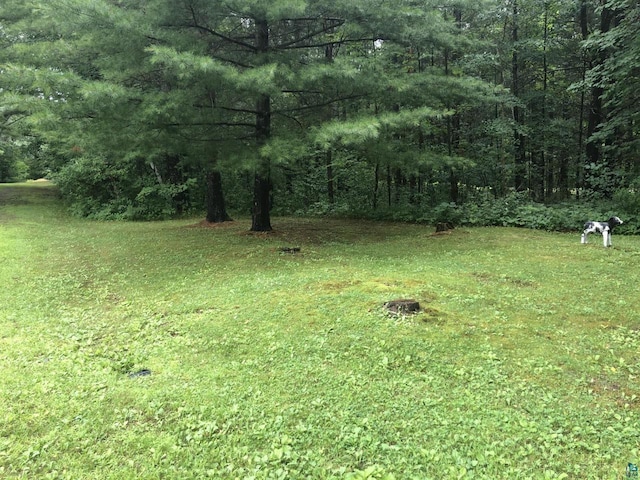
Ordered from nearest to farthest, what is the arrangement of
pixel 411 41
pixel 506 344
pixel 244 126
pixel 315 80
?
1. pixel 506 344
2. pixel 315 80
3. pixel 411 41
4. pixel 244 126

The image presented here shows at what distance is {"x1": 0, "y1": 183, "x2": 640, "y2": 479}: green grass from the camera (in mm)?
2479

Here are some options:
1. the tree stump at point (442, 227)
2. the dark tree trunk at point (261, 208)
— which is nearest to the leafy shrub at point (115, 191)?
the dark tree trunk at point (261, 208)

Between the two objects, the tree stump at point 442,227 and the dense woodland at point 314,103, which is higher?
the dense woodland at point 314,103

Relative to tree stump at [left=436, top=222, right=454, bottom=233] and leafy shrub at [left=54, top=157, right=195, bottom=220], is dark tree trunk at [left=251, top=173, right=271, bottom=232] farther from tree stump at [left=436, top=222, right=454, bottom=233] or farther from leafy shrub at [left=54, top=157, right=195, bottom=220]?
leafy shrub at [left=54, top=157, right=195, bottom=220]

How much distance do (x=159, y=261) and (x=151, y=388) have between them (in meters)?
5.05

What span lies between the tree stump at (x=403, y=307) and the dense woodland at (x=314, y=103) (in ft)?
10.1

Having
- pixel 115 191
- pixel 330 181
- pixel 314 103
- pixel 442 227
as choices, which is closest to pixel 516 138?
pixel 442 227

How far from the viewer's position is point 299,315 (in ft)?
15.5

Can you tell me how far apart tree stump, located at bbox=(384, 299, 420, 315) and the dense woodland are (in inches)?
122

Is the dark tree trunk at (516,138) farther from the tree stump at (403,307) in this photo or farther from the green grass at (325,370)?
the tree stump at (403,307)

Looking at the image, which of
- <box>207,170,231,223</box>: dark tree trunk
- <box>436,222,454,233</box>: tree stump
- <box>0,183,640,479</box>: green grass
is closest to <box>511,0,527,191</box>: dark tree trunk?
<box>436,222,454,233</box>: tree stump

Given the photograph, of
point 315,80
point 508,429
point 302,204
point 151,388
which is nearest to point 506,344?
point 508,429

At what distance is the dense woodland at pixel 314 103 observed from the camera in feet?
23.1

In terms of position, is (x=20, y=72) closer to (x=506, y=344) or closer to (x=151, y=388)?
(x=151, y=388)
